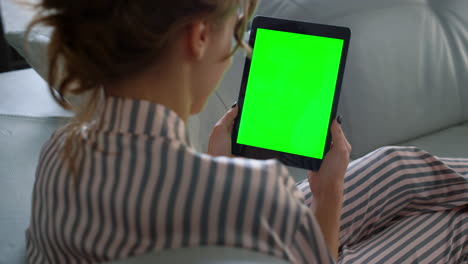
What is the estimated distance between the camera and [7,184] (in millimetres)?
871

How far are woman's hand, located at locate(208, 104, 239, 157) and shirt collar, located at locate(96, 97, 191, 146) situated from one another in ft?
1.16

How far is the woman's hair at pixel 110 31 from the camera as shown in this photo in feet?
1.60

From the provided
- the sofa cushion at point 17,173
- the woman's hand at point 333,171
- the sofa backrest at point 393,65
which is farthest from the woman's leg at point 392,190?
the sofa cushion at point 17,173

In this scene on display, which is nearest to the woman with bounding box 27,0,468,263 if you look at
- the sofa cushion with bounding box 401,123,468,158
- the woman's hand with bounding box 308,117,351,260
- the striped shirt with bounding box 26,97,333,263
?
the striped shirt with bounding box 26,97,333,263

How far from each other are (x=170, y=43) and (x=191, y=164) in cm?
13

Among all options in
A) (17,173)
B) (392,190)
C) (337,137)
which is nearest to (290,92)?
(337,137)

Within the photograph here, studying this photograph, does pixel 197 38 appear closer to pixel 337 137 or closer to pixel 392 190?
pixel 337 137

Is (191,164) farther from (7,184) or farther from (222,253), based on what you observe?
(7,184)

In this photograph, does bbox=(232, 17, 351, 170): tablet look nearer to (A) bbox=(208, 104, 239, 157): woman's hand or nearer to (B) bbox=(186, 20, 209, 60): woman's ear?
(A) bbox=(208, 104, 239, 157): woman's hand

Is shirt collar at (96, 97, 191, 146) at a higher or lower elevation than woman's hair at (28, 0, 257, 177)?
lower

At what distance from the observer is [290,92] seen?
0.91 metres

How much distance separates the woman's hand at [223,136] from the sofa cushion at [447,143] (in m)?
0.57

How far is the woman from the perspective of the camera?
0.49m

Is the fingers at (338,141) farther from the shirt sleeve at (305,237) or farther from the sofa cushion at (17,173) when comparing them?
the sofa cushion at (17,173)
